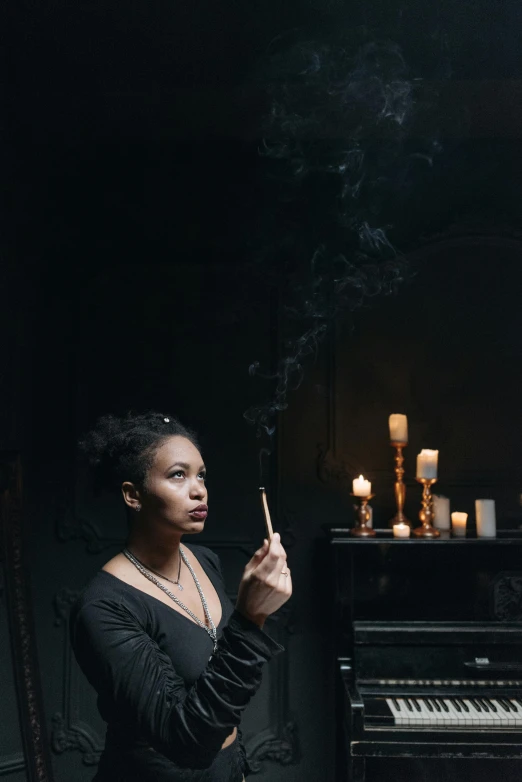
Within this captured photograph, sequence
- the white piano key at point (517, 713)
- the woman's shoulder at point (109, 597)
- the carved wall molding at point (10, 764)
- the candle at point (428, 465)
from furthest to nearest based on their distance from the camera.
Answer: the candle at point (428, 465) < the white piano key at point (517, 713) < the carved wall molding at point (10, 764) < the woman's shoulder at point (109, 597)

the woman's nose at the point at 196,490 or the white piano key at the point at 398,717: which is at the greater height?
the woman's nose at the point at 196,490

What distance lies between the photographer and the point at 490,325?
4.59 meters

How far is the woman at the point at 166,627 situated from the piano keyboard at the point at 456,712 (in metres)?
1.54

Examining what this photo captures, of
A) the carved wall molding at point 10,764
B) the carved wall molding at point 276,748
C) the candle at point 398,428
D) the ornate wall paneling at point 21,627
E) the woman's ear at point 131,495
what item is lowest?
the carved wall molding at point 276,748

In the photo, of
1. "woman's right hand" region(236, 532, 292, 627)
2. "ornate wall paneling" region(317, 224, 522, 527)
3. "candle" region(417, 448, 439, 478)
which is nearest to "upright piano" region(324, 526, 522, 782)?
"candle" region(417, 448, 439, 478)

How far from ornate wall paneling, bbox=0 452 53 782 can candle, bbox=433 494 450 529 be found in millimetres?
2605

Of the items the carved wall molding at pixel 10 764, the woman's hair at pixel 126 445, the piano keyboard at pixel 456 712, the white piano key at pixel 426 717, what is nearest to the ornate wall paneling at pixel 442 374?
the piano keyboard at pixel 456 712

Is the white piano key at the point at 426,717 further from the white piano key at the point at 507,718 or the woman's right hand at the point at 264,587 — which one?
the woman's right hand at the point at 264,587

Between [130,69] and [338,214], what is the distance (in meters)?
1.55

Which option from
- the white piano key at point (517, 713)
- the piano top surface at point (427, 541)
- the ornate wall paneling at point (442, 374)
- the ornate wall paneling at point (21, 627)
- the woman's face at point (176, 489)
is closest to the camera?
the woman's face at point (176, 489)

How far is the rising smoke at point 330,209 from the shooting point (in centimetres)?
452

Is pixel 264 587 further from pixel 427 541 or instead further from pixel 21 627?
pixel 427 541

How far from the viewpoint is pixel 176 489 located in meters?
1.93

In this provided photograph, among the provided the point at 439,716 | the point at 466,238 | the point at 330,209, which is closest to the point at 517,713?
the point at 439,716
